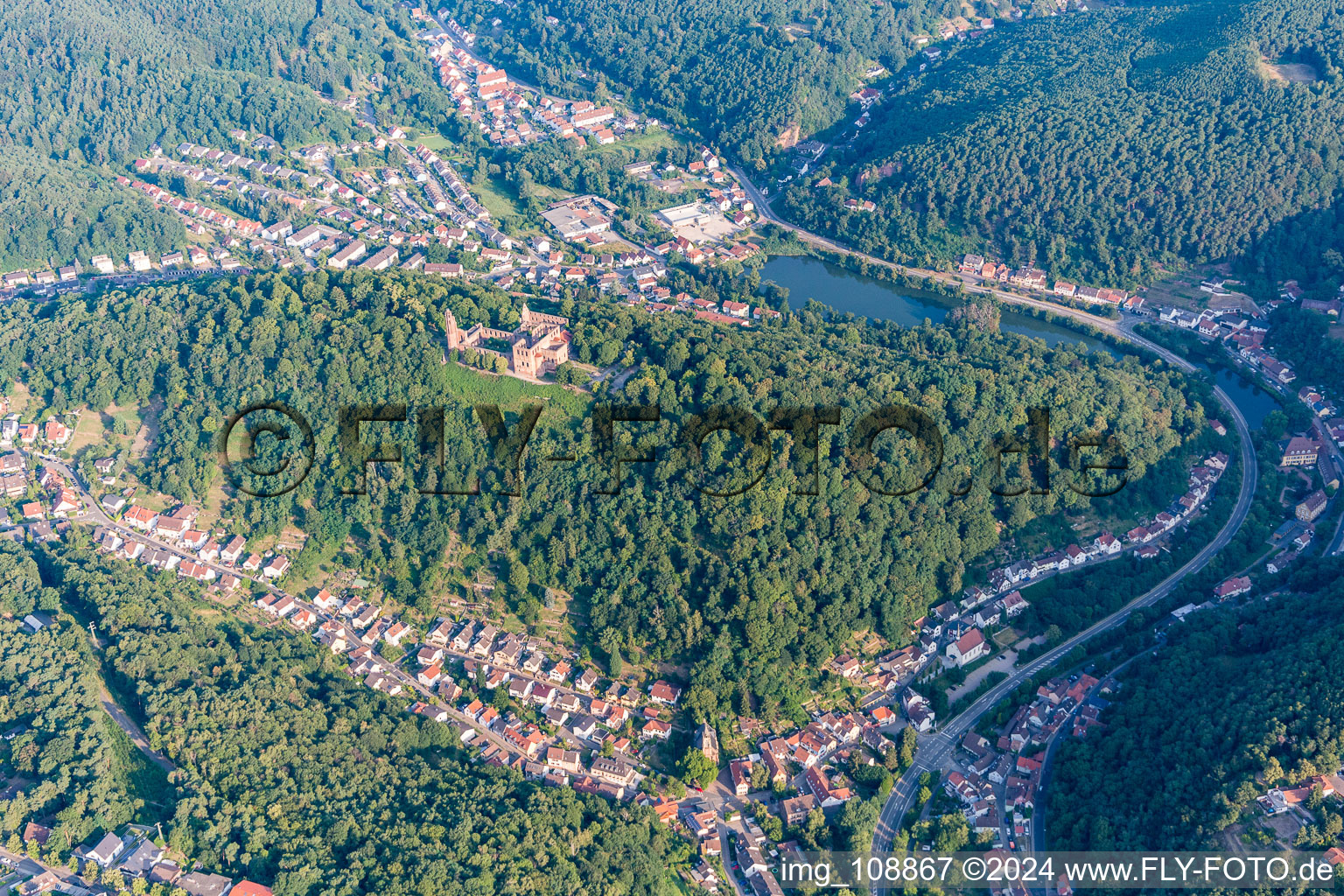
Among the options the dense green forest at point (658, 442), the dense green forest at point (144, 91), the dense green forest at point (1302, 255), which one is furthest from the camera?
the dense green forest at point (144, 91)

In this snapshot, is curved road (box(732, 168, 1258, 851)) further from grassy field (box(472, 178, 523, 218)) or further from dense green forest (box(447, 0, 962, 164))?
grassy field (box(472, 178, 523, 218))

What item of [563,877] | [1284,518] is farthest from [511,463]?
[1284,518]

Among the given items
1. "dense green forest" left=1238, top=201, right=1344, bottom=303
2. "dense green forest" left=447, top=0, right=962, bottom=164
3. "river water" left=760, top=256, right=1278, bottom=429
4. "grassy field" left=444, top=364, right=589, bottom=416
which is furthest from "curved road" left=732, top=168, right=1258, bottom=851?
"dense green forest" left=447, top=0, right=962, bottom=164

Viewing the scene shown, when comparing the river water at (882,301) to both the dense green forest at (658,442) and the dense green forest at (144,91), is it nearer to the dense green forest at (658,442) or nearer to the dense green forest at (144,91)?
the dense green forest at (658,442)

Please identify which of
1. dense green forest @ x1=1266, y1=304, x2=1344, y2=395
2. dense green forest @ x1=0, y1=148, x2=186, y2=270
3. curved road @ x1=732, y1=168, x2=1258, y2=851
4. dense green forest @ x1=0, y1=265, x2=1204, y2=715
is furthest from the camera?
dense green forest @ x1=0, y1=148, x2=186, y2=270

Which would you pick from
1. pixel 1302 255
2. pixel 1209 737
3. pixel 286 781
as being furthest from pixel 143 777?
pixel 1302 255

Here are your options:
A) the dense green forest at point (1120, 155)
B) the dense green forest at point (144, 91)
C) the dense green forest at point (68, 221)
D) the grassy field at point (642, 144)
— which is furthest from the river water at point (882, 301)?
the dense green forest at point (68, 221)

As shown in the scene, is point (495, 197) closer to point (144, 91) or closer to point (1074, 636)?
point (144, 91)
